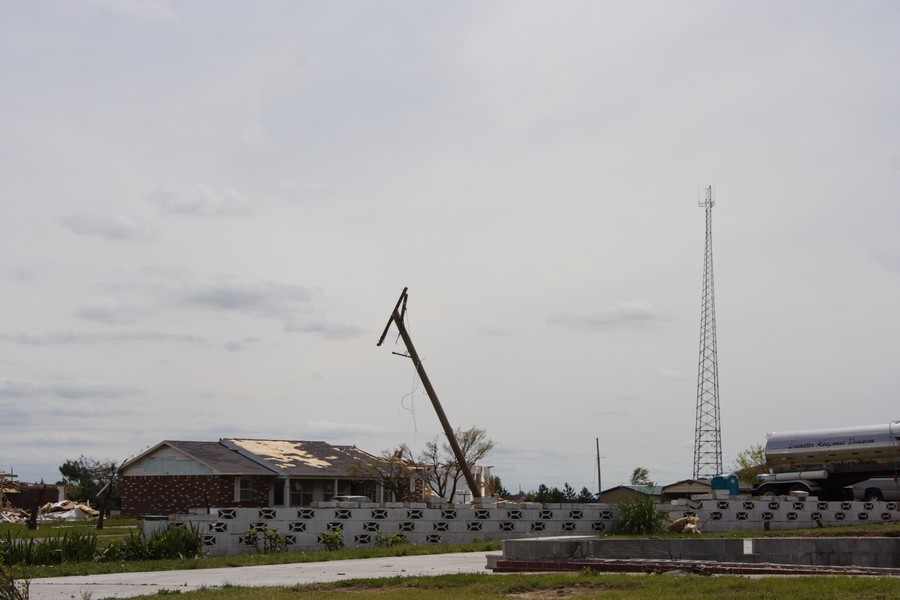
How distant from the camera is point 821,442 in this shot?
35.5 meters

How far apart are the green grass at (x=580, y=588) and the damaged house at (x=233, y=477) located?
110 ft

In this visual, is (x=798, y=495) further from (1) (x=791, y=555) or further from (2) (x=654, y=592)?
(2) (x=654, y=592)

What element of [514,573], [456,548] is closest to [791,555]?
[514,573]

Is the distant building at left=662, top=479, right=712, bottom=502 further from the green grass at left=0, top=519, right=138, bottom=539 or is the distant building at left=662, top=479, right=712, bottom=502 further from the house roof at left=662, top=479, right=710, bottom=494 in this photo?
the green grass at left=0, top=519, right=138, bottom=539

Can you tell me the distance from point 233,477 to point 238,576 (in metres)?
32.4

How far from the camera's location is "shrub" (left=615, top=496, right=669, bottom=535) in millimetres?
26688

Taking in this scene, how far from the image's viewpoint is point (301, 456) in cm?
5259

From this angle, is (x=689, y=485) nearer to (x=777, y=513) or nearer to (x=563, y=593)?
(x=777, y=513)

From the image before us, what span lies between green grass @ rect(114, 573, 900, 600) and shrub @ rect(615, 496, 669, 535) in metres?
12.8

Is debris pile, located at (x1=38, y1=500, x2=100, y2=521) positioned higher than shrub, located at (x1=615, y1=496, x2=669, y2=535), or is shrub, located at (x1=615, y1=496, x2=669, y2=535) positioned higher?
shrub, located at (x1=615, y1=496, x2=669, y2=535)

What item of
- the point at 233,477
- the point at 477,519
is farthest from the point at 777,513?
the point at 233,477

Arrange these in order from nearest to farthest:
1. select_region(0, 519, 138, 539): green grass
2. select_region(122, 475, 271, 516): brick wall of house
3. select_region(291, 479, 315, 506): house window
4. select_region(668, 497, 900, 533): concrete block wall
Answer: select_region(0, 519, 138, 539): green grass, select_region(668, 497, 900, 533): concrete block wall, select_region(122, 475, 271, 516): brick wall of house, select_region(291, 479, 315, 506): house window

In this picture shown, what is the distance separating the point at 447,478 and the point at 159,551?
34062 mm

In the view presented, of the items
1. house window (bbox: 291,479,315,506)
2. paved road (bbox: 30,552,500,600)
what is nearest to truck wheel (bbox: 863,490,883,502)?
paved road (bbox: 30,552,500,600)
